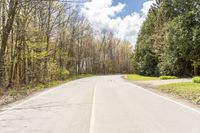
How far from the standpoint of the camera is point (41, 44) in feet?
118

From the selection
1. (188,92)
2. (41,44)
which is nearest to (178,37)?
(41,44)

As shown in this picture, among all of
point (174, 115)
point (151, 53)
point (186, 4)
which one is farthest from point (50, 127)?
point (151, 53)

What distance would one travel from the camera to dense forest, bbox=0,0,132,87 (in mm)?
27623

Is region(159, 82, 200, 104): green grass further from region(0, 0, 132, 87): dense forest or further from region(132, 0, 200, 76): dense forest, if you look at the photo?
region(132, 0, 200, 76): dense forest

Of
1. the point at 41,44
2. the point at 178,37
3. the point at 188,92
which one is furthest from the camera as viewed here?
the point at 178,37

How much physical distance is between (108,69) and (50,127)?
4494 inches

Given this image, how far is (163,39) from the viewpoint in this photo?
5859 centimetres

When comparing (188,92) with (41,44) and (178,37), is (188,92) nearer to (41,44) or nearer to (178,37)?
(41,44)

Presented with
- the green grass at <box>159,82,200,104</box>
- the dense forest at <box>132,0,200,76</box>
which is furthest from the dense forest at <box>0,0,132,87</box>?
the dense forest at <box>132,0,200,76</box>

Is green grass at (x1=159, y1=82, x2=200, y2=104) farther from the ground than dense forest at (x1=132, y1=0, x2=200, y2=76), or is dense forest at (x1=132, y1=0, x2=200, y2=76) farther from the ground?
dense forest at (x1=132, y1=0, x2=200, y2=76)

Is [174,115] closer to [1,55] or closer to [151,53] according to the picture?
[1,55]

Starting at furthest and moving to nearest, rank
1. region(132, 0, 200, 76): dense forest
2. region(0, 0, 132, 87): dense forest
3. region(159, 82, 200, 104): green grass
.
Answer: region(132, 0, 200, 76): dense forest < region(0, 0, 132, 87): dense forest < region(159, 82, 200, 104): green grass

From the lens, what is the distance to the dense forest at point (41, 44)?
27623mm

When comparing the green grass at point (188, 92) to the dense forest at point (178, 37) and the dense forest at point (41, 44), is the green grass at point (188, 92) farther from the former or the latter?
the dense forest at point (178, 37)
